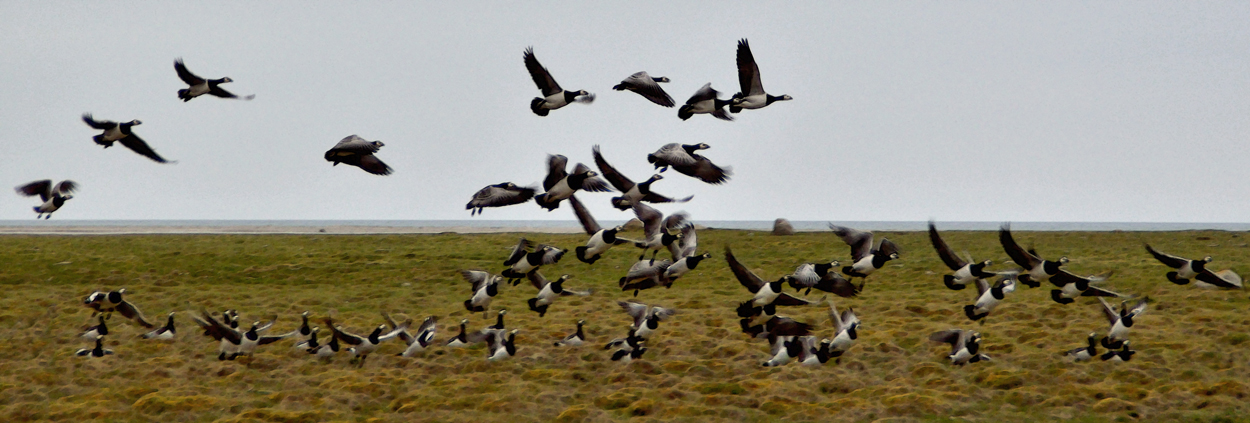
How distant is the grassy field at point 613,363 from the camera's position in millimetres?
21766

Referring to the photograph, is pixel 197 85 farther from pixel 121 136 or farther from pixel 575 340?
pixel 575 340

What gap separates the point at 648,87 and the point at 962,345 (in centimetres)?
1042

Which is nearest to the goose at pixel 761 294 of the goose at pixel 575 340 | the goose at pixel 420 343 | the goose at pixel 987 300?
the goose at pixel 987 300

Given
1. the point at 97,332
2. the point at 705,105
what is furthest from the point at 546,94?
the point at 97,332

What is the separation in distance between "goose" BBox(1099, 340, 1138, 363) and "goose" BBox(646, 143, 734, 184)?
37.6 ft

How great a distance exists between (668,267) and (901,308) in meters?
14.6

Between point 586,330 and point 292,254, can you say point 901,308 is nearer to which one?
point 586,330

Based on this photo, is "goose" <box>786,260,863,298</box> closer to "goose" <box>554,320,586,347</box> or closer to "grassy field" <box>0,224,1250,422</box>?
"grassy field" <box>0,224,1250,422</box>

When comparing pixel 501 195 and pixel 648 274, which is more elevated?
pixel 501 195

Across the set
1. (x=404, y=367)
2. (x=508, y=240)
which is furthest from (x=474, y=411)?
(x=508, y=240)

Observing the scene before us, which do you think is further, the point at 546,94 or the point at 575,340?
the point at 575,340

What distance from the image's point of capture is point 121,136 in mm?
20172

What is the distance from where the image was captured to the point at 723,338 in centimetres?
2781

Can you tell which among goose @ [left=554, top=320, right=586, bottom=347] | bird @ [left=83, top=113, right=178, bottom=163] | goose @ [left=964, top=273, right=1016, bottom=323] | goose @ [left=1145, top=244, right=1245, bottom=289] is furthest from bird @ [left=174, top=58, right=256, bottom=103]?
goose @ [left=1145, top=244, right=1245, bottom=289]
